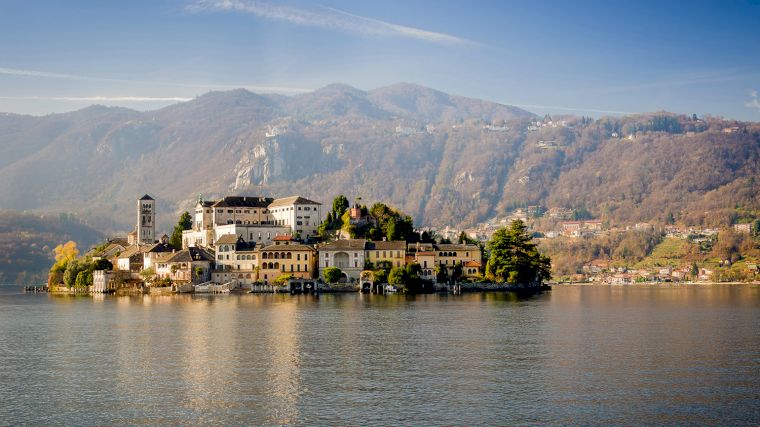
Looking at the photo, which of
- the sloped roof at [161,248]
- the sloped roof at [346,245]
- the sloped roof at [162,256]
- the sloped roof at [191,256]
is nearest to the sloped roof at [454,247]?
the sloped roof at [346,245]

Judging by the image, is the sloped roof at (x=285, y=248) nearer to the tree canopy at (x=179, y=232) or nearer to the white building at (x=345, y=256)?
the white building at (x=345, y=256)

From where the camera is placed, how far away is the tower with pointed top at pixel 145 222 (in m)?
166

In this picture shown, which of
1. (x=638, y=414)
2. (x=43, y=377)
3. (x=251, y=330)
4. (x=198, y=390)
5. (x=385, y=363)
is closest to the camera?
(x=638, y=414)

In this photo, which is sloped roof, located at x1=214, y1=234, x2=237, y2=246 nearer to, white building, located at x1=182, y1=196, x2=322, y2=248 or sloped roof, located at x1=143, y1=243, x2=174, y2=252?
white building, located at x1=182, y1=196, x2=322, y2=248

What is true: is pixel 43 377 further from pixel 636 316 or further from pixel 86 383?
pixel 636 316

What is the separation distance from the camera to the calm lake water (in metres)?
40.3

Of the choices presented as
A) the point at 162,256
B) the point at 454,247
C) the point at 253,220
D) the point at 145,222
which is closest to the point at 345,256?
the point at 454,247

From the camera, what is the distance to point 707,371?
164 ft

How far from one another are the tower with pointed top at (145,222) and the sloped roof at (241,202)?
1891 centimetres

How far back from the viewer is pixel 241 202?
508 feet

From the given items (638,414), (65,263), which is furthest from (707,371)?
(65,263)

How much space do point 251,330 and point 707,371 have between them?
3360 cm

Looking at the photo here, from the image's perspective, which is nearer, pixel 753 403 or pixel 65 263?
pixel 753 403

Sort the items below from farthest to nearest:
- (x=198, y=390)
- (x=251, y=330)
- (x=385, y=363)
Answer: (x=251, y=330), (x=385, y=363), (x=198, y=390)
